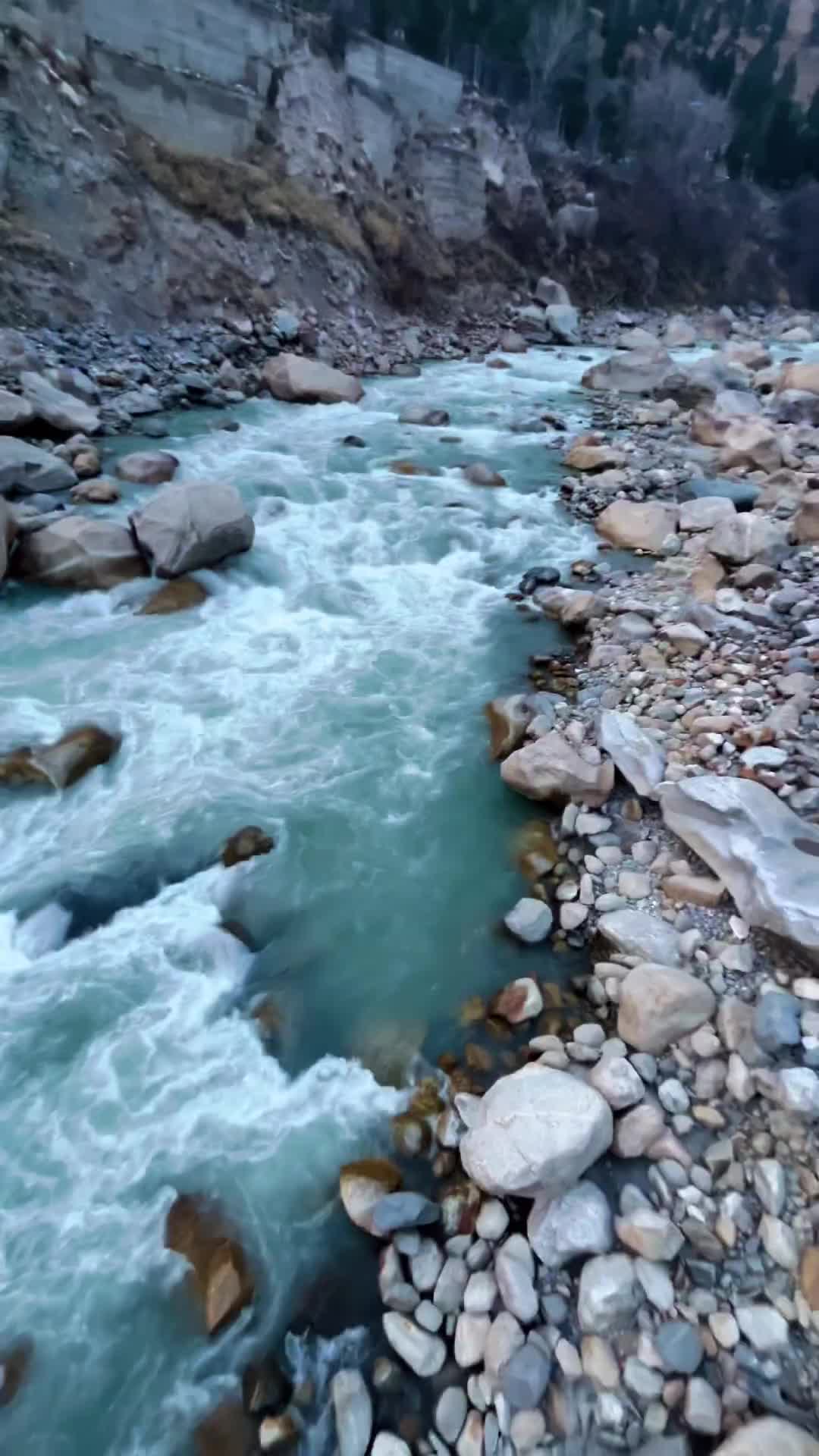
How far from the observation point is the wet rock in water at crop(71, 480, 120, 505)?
28.0 feet

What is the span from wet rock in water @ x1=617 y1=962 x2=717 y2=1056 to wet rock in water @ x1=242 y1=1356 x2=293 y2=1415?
1.80 metres

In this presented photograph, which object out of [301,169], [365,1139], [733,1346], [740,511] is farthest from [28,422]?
[301,169]

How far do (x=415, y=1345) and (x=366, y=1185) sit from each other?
57 cm

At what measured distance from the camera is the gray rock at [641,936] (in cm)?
380

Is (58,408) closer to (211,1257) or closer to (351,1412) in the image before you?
(211,1257)

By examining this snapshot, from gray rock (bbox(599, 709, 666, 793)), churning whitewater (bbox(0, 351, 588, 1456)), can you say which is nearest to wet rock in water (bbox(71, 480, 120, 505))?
churning whitewater (bbox(0, 351, 588, 1456))

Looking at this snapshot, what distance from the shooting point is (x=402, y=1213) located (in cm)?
298

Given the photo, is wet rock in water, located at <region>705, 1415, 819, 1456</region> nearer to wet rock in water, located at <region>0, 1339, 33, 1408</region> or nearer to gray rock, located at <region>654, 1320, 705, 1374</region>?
gray rock, located at <region>654, 1320, 705, 1374</region>

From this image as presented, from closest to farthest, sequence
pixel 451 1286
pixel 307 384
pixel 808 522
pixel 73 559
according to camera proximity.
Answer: pixel 451 1286, pixel 73 559, pixel 808 522, pixel 307 384

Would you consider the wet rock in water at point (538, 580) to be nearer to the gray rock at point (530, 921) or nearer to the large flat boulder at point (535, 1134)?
the gray rock at point (530, 921)

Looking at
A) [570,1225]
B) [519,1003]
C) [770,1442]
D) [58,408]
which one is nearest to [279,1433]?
[570,1225]

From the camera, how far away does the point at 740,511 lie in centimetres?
897

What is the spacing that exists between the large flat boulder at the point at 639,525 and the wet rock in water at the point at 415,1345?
7.21 metres

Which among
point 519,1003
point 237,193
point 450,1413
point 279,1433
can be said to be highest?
point 237,193
